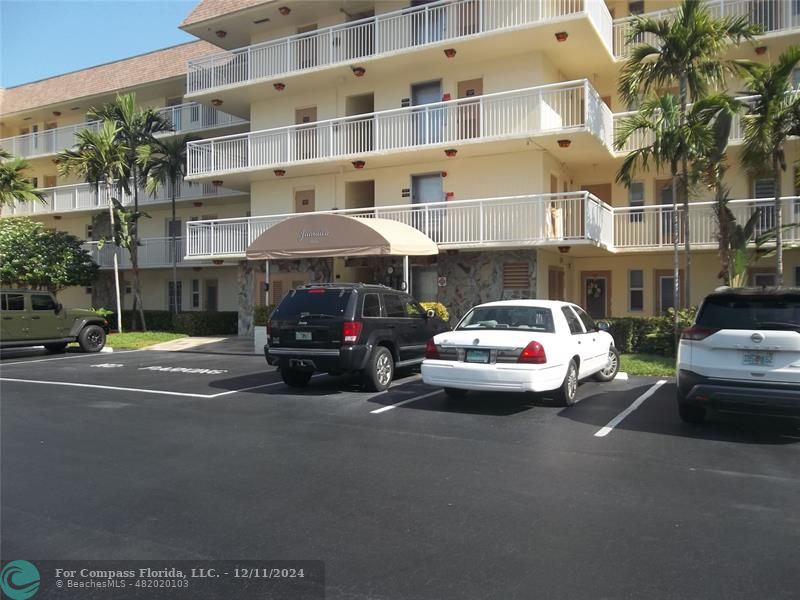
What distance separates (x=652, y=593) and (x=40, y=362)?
17.1 meters

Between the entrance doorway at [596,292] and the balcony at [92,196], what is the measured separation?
1422 cm

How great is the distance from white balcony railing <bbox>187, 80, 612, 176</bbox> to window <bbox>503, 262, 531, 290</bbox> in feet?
11.7

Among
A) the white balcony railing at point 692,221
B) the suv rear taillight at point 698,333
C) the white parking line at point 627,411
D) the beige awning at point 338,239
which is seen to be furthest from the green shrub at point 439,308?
the suv rear taillight at point 698,333

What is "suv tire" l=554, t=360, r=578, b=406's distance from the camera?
30.2ft

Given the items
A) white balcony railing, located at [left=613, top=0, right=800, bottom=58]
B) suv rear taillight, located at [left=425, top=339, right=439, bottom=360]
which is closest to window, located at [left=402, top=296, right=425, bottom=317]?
suv rear taillight, located at [left=425, top=339, right=439, bottom=360]

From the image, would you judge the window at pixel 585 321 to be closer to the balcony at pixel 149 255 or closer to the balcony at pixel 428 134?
the balcony at pixel 428 134

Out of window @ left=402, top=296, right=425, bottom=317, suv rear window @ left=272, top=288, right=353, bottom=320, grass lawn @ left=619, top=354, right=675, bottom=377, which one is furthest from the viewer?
grass lawn @ left=619, top=354, right=675, bottom=377

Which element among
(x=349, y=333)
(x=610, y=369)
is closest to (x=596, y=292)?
(x=610, y=369)

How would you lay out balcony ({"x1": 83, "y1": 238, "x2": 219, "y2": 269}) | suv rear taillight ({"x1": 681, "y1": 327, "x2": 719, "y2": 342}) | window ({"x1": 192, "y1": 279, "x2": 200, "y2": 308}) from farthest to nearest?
window ({"x1": 192, "y1": 279, "x2": 200, "y2": 308}), balcony ({"x1": 83, "y1": 238, "x2": 219, "y2": 269}), suv rear taillight ({"x1": 681, "y1": 327, "x2": 719, "y2": 342})

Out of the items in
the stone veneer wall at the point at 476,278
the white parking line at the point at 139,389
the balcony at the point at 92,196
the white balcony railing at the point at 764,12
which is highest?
the white balcony railing at the point at 764,12

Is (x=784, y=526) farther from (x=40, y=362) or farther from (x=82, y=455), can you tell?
(x=40, y=362)

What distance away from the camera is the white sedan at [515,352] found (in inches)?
341

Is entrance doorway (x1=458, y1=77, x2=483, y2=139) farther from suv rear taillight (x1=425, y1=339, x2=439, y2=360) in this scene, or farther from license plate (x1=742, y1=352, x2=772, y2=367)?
license plate (x1=742, y1=352, x2=772, y2=367)

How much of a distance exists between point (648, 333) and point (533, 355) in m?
7.88
